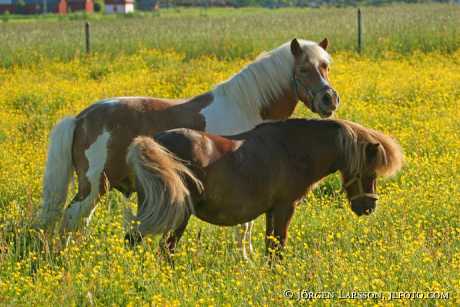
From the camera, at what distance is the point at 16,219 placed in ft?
22.5

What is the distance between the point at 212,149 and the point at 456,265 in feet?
5.73

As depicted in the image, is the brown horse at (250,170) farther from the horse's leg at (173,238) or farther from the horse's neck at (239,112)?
the horse's neck at (239,112)

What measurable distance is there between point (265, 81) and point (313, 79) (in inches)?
16.6

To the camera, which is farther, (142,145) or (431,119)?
(431,119)

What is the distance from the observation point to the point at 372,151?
581 centimetres

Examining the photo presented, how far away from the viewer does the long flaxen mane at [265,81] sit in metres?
7.07

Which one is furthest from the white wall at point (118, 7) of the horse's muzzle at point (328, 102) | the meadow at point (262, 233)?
Result: the horse's muzzle at point (328, 102)

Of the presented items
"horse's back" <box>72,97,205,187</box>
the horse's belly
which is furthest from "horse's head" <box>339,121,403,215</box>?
"horse's back" <box>72,97,205,187</box>

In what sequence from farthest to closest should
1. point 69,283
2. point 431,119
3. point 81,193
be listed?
1. point 431,119
2. point 81,193
3. point 69,283

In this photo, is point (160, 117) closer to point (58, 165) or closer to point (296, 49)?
point (58, 165)

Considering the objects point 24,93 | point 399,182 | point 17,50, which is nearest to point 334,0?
point 17,50

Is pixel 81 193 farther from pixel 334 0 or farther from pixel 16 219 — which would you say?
pixel 334 0

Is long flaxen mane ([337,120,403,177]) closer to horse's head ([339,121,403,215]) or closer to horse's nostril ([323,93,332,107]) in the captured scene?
horse's head ([339,121,403,215])
